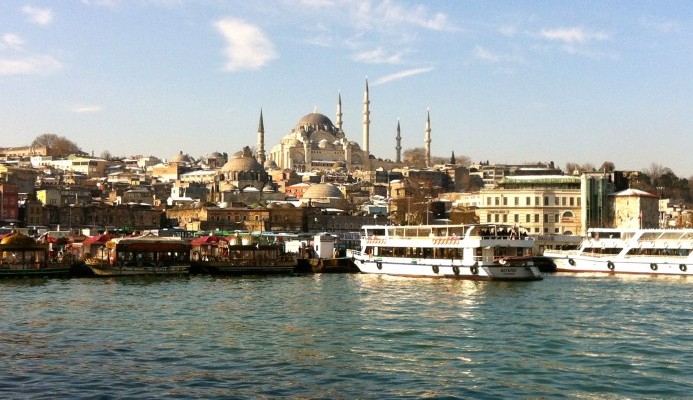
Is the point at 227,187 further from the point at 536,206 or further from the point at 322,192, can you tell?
the point at 536,206

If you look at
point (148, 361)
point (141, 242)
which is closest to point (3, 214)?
point (141, 242)

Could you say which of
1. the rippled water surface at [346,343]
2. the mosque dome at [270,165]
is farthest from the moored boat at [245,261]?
the mosque dome at [270,165]

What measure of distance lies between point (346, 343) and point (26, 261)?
23.9 metres

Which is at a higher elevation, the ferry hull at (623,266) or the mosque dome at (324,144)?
the mosque dome at (324,144)

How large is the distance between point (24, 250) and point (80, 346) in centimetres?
2209

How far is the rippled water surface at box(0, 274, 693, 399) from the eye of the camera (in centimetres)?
1520

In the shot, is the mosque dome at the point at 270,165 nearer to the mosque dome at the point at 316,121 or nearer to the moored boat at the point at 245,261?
the mosque dome at the point at 316,121

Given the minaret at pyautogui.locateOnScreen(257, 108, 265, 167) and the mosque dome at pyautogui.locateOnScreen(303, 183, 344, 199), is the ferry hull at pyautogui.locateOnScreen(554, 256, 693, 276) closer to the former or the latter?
the mosque dome at pyautogui.locateOnScreen(303, 183, 344, 199)

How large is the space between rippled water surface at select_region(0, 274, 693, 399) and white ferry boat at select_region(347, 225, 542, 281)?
4.62 m

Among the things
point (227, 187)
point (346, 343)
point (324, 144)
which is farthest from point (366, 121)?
point (346, 343)

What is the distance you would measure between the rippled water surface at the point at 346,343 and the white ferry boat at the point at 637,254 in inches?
370

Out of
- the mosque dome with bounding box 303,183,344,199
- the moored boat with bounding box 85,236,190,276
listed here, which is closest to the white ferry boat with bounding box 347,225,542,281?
the moored boat with bounding box 85,236,190,276

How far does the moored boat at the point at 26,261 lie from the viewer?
38.1m

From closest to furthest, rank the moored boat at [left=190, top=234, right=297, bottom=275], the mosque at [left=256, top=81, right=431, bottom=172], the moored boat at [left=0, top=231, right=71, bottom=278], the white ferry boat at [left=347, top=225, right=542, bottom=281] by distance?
the white ferry boat at [left=347, top=225, right=542, bottom=281] < the moored boat at [left=0, top=231, right=71, bottom=278] < the moored boat at [left=190, top=234, right=297, bottom=275] < the mosque at [left=256, top=81, right=431, bottom=172]
